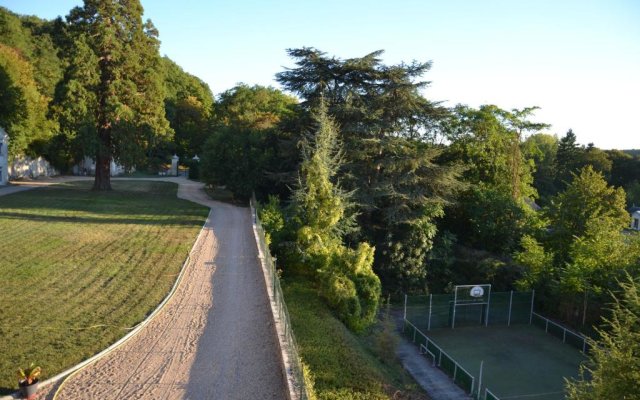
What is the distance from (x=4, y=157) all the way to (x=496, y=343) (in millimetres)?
42606

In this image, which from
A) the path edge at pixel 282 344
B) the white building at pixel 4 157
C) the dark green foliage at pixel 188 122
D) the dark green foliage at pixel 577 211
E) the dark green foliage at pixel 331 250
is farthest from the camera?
the dark green foliage at pixel 188 122

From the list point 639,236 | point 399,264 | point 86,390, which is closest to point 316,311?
point 86,390

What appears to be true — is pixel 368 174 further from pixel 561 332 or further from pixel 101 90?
pixel 101 90

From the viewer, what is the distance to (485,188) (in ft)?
101

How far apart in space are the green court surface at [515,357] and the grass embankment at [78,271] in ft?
41.6

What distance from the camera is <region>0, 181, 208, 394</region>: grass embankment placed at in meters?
10.9

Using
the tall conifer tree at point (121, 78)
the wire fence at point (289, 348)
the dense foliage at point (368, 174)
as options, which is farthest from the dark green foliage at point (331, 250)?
the tall conifer tree at point (121, 78)

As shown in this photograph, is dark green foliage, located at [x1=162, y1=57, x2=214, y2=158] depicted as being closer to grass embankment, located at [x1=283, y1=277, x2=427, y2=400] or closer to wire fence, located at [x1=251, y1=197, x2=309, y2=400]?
wire fence, located at [x1=251, y1=197, x2=309, y2=400]

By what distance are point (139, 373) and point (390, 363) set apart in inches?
338

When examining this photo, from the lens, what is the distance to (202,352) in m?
11.2

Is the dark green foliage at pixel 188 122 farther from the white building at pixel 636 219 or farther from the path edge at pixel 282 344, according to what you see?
the white building at pixel 636 219

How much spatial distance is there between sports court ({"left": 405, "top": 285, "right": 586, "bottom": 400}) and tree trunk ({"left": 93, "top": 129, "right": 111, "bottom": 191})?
25191mm

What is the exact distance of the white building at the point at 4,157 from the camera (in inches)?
1583

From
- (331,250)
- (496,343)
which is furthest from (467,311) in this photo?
(331,250)
